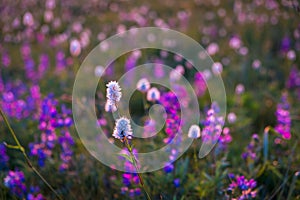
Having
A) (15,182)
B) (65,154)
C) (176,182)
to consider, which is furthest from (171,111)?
(15,182)

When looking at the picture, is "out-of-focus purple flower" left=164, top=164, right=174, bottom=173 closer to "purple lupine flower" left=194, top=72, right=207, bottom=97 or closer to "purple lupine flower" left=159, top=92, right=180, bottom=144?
"purple lupine flower" left=159, top=92, right=180, bottom=144

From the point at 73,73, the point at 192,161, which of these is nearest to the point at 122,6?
the point at 73,73

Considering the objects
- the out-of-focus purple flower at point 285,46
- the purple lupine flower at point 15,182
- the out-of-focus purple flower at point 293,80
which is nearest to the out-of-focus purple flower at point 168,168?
the purple lupine flower at point 15,182

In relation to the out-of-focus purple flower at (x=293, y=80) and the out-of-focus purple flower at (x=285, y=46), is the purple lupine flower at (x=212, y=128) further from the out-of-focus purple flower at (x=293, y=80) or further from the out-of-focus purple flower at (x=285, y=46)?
the out-of-focus purple flower at (x=285, y=46)

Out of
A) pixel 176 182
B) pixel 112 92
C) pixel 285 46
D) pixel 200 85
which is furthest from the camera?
pixel 285 46

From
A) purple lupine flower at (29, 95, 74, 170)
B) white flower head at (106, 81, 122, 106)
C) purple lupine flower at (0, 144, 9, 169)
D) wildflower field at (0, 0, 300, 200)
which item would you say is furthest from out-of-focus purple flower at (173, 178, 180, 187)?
purple lupine flower at (0, 144, 9, 169)

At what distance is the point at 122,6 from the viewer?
23.9ft

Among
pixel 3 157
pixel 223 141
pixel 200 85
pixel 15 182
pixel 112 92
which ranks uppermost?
pixel 200 85

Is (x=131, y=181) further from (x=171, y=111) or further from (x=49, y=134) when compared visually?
(x=49, y=134)

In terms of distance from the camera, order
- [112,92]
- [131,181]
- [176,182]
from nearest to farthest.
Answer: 1. [112,92]
2. [176,182]
3. [131,181]

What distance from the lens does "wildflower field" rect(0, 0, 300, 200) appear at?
7.22 feet

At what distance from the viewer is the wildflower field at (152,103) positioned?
2.20m

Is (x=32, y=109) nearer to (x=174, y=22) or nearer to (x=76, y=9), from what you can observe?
(x=174, y=22)

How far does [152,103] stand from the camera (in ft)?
10.6
